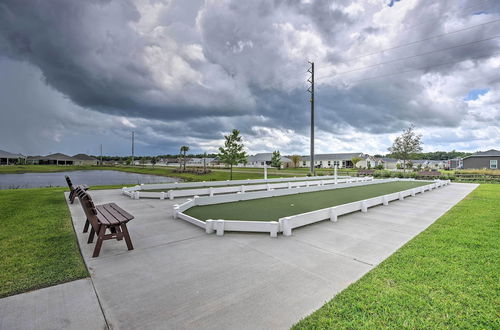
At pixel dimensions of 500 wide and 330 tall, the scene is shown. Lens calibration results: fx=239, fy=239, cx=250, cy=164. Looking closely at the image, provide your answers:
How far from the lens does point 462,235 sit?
5641 millimetres

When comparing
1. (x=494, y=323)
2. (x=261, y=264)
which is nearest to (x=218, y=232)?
(x=261, y=264)

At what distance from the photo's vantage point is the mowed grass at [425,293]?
8.44ft

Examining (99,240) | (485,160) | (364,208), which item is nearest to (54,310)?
(99,240)

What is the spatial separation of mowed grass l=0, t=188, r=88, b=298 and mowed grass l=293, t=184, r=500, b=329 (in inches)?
141

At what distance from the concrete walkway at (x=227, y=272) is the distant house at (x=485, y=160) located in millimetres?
44818

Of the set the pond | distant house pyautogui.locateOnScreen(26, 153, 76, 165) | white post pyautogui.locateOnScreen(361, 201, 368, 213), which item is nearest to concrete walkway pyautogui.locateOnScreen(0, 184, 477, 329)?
white post pyautogui.locateOnScreen(361, 201, 368, 213)

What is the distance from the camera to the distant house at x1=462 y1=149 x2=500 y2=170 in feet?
121

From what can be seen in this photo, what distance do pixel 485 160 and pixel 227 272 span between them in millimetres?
51683

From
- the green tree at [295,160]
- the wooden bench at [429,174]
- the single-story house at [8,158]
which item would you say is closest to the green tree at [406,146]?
the wooden bench at [429,174]

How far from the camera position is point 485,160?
1515 inches

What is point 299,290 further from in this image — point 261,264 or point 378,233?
point 378,233

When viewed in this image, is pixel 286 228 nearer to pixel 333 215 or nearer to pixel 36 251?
pixel 333 215

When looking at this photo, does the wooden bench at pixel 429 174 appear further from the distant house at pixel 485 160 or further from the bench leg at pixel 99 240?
the bench leg at pixel 99 240

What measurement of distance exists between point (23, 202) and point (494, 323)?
1332cm
